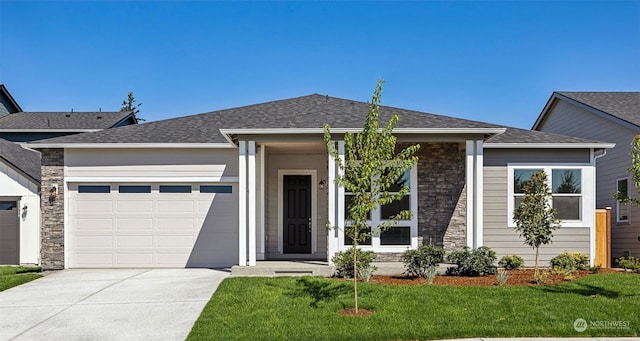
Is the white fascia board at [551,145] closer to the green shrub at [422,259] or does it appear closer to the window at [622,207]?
the window at [622,207]

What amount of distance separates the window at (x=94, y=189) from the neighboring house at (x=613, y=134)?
1275 centimetres

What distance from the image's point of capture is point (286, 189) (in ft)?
45.8

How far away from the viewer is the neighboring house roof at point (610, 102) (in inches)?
595

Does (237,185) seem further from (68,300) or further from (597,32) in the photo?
(597,32)

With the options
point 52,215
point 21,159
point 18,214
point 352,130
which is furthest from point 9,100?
point 352,130

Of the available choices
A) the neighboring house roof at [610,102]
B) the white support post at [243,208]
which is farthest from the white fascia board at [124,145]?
the neighboring house roof at [610,102]

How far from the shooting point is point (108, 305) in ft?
28.2

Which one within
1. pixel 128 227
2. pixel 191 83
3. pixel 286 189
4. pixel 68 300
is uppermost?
pixel 191 83

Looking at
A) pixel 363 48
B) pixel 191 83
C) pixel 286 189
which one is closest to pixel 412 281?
pixel 286 189

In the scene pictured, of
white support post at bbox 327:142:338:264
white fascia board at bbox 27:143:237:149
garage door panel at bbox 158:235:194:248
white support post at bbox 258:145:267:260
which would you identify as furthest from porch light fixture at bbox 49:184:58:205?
white support post at bbox 327:142:338:264

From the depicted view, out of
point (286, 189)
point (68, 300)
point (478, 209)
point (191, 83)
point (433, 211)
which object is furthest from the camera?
point (191, 83)

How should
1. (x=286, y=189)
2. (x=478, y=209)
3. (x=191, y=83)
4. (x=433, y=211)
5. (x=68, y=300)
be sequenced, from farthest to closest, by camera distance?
(x=191, y=83) < (x=286, y=189) < (x=433, y=211) < (x=478, y=209) < (x=68, y=300)

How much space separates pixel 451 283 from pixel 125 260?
7798mm

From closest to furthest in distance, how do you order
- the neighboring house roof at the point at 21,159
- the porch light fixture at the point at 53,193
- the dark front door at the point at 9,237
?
→ the porch light fixture at the point at 53,193 < the dark front door at the point at 9,237 < the neighboring house roof at the point at 21,159
